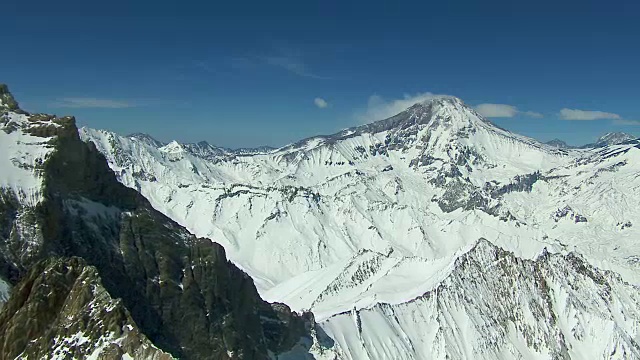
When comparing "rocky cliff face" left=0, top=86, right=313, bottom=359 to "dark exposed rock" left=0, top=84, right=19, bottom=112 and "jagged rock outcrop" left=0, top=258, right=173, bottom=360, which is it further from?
"jagged rock outcrop" left=0, top=258, right=173, bottom=360

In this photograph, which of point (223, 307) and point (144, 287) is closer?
point (144, 287)

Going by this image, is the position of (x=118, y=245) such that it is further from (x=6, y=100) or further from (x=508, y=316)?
(x=508, y=316)

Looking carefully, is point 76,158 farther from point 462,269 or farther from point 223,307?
point 462,269

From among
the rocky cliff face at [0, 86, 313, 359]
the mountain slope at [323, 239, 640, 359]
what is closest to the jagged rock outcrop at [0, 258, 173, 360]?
the rocky cliff face at [0, 86, 313, 359]

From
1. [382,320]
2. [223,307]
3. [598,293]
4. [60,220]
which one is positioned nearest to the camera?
[60,220]

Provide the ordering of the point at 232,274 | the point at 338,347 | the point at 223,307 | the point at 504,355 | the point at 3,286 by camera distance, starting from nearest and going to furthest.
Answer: the point at 3,286 → the point at 223,307 → the point at 232,274 → the point at 338,347 → the point at 504,355

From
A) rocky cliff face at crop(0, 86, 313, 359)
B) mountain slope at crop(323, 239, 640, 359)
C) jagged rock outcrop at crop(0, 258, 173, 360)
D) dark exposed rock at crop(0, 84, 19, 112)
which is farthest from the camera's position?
mountain slope at crop(323, 239, 640, 359)

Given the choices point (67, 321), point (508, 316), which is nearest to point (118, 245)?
point (67, 321)

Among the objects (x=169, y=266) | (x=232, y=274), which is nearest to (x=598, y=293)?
(x=232, y=274)

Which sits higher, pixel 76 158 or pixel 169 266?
pixel 76 158
